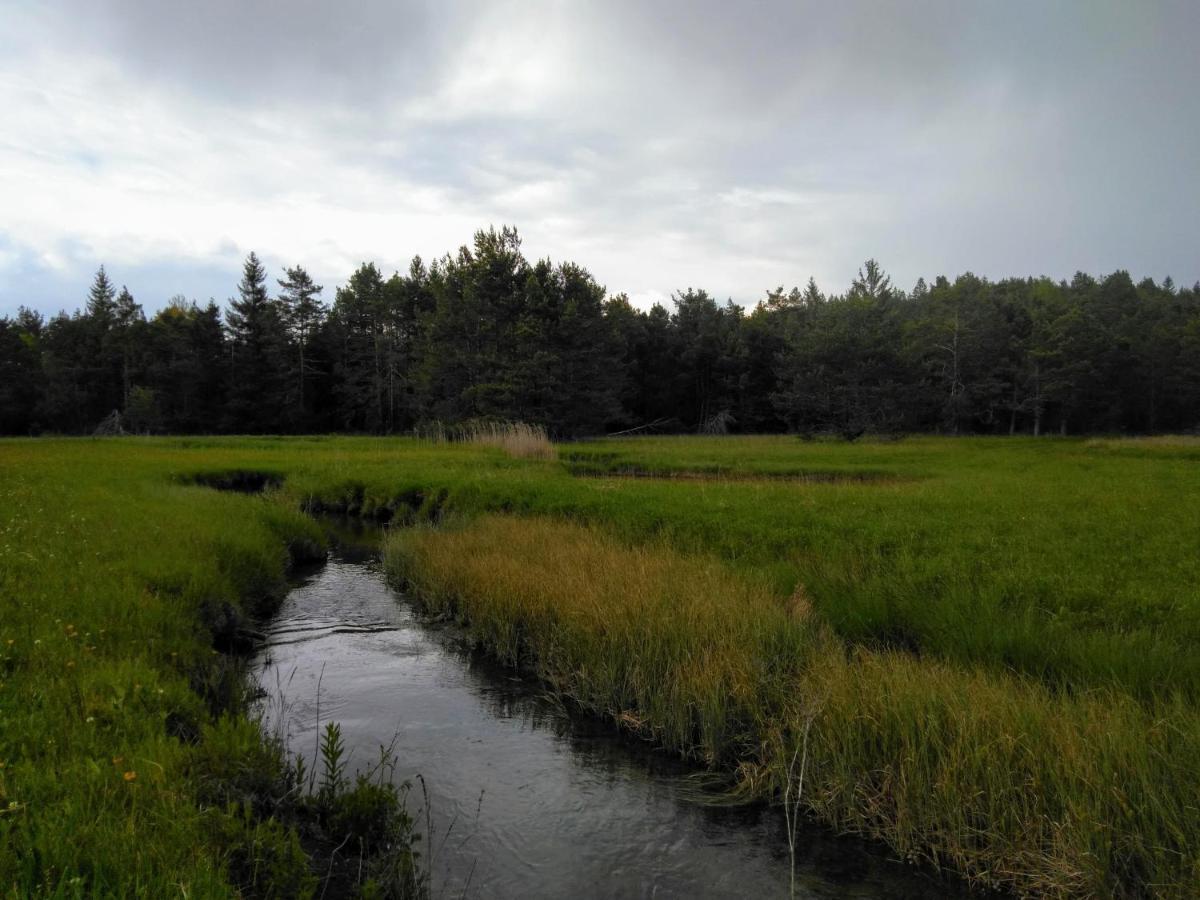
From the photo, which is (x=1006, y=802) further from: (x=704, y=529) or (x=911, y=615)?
(x=704, y=529)

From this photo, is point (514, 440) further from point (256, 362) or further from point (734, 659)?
point (256, 362)

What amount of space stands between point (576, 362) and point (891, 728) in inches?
1831

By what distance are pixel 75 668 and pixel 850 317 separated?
66382mm

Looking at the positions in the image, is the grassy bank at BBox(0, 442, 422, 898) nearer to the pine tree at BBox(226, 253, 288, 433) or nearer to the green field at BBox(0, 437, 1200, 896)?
the green field at BBox(0, 437, 1200, 896)

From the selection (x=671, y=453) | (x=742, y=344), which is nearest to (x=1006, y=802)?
(x=671, y=453)

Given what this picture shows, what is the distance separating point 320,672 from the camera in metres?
9.64

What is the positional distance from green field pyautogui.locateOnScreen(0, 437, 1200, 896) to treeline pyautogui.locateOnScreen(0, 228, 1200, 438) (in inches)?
1441

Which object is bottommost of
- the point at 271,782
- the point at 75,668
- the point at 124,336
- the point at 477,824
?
the point at 477,824

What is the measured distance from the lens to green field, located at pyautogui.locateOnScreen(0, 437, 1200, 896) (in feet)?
15.5

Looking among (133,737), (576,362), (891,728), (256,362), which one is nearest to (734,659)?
(891,728)

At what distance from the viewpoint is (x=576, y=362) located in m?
51.9

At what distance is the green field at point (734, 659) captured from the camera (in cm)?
471

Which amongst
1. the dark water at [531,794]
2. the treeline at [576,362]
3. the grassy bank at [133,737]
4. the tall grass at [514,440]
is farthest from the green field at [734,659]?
the treeline at [576,362]

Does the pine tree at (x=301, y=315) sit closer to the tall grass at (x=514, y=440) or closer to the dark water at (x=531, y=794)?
the tall grass at (x=514, y=440)
